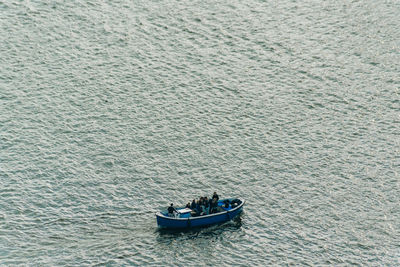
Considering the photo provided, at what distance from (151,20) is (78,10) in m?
11.9

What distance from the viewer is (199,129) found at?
3538 inches

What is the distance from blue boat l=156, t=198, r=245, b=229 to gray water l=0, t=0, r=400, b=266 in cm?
88

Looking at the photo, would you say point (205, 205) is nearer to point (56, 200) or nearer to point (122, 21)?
point (56, 200)

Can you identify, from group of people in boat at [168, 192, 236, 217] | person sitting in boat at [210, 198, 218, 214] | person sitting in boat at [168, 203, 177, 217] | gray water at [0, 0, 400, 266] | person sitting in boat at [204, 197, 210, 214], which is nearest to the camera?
gray water at [0, 0, 400, 266]

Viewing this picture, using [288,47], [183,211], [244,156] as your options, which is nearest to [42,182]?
[183,211]

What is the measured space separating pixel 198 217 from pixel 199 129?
62.8 feet

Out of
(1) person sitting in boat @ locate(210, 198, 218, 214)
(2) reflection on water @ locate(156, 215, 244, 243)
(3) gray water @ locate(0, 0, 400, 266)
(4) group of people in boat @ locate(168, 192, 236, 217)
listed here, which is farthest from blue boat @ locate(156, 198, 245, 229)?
(3) gray water @ locate(0, 0, 400, 266)

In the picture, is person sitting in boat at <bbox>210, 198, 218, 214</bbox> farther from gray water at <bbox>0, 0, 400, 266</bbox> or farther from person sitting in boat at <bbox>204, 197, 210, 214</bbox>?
gray water at <bbox>0, 0, 400, 266</bbox>

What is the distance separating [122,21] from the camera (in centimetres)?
11406

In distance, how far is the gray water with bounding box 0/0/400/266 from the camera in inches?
2798

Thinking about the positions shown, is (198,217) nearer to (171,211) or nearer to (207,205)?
(207,205)

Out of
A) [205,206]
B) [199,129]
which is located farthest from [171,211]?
[199,129]

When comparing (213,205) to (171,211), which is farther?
(213,205)

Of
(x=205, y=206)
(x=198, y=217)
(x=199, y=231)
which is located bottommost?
(x=199, y=231)
